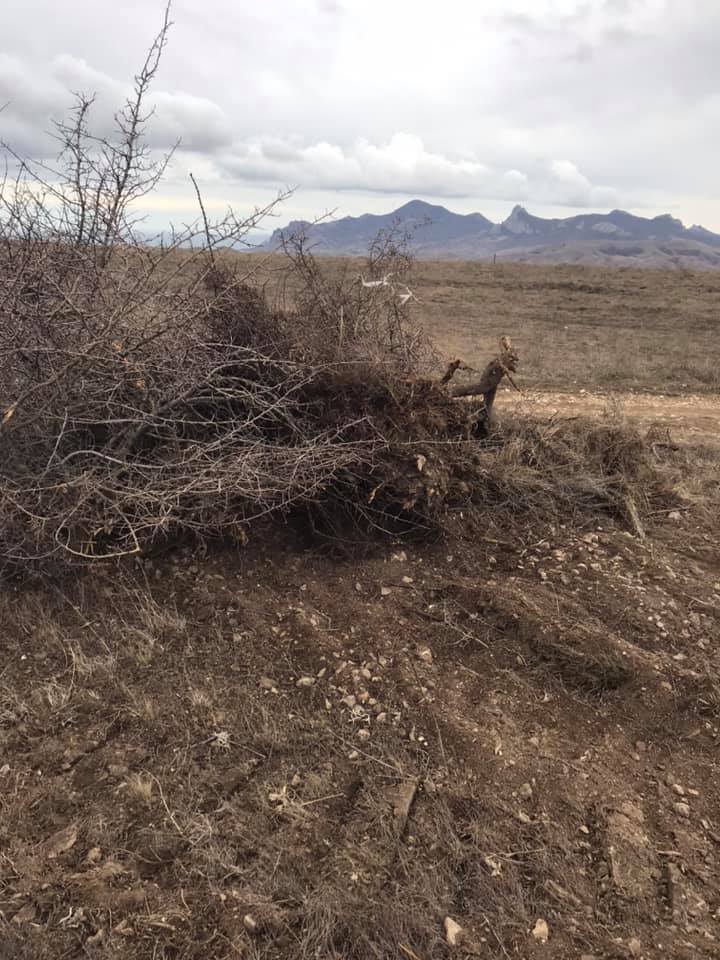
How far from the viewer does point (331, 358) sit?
417 cm

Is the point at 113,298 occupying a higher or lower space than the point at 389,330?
higher

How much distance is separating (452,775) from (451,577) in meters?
1.41

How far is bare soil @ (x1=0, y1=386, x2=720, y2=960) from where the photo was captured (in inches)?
81.3

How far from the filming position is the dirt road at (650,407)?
7211mm

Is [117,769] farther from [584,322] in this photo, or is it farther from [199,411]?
[584,322]

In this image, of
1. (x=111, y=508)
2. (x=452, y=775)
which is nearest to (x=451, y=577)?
(x=452, y=775)

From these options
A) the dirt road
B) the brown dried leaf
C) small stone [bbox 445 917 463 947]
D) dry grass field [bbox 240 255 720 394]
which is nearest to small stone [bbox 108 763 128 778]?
the brown dried leaf

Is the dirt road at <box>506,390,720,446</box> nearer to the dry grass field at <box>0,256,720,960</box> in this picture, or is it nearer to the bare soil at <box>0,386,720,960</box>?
the dry grass field at <box>0,256,720,960</box>

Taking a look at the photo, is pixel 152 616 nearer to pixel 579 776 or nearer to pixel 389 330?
pixel 579 776

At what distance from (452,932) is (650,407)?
7582 mm

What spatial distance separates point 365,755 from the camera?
2.67m

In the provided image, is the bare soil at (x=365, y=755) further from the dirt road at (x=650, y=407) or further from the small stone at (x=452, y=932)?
the dirt road at (x=650, y=407)

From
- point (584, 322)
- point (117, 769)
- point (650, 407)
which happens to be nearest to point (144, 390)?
point (117, 769)

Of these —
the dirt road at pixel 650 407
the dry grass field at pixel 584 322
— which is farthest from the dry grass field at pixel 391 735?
the dirt road at pixel 650 407
